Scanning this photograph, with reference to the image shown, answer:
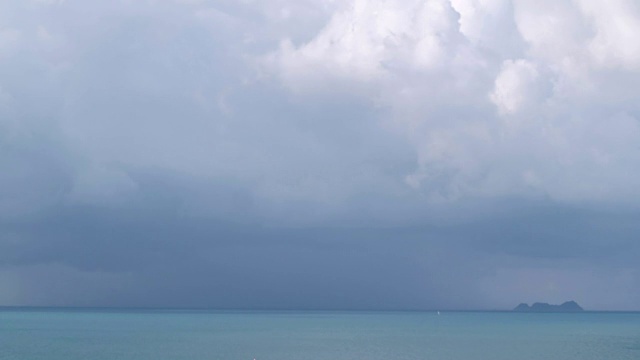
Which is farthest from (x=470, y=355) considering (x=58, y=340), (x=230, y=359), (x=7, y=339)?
(x=7, y=339)

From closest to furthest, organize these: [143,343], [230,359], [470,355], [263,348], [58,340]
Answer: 1. [230,359]
2. [470,355]
3. [263,348]
4. [143,343]
5. [58,340]

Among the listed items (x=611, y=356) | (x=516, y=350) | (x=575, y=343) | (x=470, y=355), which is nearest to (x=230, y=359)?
(x=470, y=355)

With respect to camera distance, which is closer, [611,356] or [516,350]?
[611,356]

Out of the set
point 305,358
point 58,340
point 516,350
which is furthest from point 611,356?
point 58,340

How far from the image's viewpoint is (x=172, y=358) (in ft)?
335

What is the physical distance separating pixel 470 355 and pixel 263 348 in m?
31.1

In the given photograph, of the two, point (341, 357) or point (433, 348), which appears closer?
point (341, 357)

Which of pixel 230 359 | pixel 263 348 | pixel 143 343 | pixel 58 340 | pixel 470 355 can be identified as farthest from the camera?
pixel 58 340

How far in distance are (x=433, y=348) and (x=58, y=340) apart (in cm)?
6639

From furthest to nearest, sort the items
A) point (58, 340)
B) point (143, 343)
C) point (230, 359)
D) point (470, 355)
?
1. point (58, 340)
2. point (143, 343)
3. point (470, 355)
4. point (230, 359)

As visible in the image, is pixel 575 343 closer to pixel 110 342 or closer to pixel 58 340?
pixel 110 342

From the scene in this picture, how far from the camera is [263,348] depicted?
120625 mm

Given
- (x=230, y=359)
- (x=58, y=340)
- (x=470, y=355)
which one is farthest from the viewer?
(x=58, y=340)

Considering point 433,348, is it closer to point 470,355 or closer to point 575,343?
point 470,355
